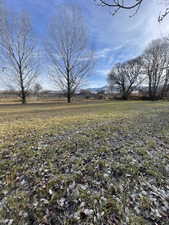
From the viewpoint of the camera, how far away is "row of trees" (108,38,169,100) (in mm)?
36281

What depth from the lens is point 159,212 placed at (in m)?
2.05

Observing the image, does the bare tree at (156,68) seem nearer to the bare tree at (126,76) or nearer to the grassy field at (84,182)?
the bare tree at (126,76)

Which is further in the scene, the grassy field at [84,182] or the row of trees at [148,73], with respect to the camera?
the row of trees at [148,73]

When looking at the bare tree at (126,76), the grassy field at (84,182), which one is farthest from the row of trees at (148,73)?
the grassy field at (84,182)

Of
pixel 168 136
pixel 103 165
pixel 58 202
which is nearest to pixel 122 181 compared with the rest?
pixel 103 165

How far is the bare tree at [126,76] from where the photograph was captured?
42.9m

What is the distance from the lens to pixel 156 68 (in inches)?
1459

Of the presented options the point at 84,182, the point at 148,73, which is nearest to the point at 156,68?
the point at 148,73

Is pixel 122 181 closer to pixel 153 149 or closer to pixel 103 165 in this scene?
pixel 103 165

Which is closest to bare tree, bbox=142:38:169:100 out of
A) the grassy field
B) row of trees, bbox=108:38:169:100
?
row of trees, bbox=108:38:169:100

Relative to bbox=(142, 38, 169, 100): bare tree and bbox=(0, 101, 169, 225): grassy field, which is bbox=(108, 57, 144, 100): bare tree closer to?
bbox=(142, 38, 169, 100): bare tree

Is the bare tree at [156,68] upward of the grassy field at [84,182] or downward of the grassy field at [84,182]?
upward

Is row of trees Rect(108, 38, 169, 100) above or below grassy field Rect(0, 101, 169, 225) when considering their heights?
above

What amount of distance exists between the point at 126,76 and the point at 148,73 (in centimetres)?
682
